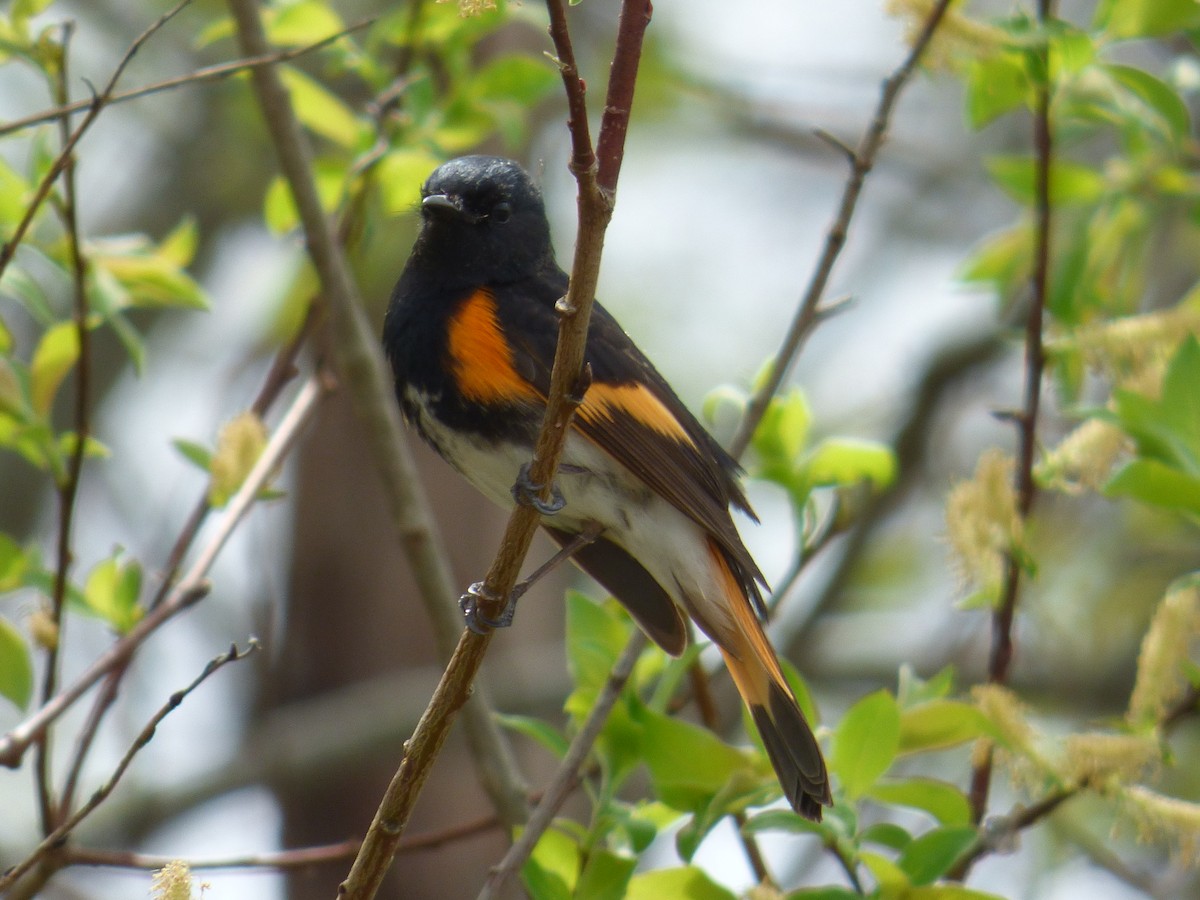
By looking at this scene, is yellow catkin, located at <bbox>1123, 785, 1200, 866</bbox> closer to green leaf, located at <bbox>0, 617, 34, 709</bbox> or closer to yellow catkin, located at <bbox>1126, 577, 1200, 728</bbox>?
yellow catkin, located at <bbox>1126, 577, 1200, 728</bbox>

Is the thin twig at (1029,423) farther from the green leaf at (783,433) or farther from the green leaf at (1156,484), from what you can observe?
the green leaf at (783,433)

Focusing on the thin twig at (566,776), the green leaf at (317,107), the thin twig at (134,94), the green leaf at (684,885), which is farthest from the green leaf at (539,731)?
the green leaf at (317,107)

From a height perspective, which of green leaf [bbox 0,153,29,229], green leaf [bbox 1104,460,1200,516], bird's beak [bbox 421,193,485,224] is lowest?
green leaf [bbox 1104,460,1200,516]

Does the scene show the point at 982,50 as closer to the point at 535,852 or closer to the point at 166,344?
the point at 535,852

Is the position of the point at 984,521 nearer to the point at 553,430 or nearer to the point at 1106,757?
the point at 1106,757

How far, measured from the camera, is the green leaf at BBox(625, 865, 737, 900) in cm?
201

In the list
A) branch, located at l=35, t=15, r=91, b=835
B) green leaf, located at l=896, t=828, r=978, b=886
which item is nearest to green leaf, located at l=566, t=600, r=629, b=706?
green leaf, located at l=896, t=828, r=978, b=886

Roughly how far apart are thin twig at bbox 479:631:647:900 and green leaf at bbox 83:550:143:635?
2.82ft

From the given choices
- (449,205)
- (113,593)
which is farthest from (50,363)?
(449,205)

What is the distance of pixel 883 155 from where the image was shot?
692 centimetres

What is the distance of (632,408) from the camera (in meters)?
2.63

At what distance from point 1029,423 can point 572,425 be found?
82 cm

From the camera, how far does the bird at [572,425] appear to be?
8.33 ft

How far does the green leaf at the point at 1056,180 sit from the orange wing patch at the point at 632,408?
2.99ft
